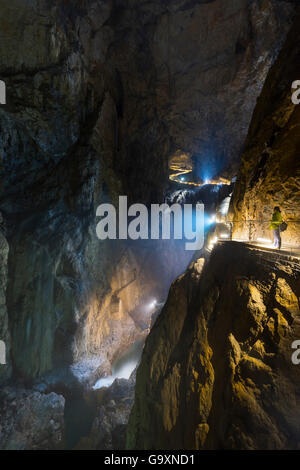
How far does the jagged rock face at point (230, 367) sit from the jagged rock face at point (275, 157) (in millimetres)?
3082

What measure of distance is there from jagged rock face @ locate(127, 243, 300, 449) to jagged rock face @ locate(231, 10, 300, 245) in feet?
10.1

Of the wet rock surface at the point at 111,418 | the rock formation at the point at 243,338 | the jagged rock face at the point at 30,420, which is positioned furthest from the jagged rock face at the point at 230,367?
the jagged rock face at the point at 30,420

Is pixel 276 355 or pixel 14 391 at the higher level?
pixel 276 355

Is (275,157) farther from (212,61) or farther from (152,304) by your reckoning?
(152,304)

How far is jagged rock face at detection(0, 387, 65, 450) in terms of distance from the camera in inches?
312

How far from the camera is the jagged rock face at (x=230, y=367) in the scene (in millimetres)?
2492

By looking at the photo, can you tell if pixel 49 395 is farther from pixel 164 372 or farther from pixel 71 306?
pixel 164 372

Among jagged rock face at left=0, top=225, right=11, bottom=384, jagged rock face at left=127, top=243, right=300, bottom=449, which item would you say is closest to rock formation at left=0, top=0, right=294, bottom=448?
jagged rock face at left=0, top=225, right=11, bottom=384

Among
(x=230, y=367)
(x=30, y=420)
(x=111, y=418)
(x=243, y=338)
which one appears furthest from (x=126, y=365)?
(x=243, y=338)

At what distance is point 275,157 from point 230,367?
7395mm

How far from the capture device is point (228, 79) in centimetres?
1413
